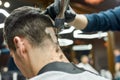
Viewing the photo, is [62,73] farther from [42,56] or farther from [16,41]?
[16,41]

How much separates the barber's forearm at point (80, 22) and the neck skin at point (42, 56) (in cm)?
37

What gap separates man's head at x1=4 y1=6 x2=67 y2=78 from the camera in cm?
123

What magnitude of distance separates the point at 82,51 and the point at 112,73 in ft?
1.95

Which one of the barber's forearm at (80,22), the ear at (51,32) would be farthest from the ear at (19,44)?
the barber's forearm at (80,22)

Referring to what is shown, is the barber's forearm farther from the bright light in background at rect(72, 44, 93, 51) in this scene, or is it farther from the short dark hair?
the bright light in background at rect(72, 44, 93, 51)

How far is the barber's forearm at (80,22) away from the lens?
5.21 feet

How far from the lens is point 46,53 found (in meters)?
1.23

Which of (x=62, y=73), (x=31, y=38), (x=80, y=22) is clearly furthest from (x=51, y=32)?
(x=80, y=22)

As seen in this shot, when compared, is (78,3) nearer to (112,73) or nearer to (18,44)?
(112,73)

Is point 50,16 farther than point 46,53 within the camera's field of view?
Yes

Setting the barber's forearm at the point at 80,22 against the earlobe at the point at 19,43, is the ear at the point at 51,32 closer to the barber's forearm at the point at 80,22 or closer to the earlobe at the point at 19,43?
the earlobe at the point at 19,43

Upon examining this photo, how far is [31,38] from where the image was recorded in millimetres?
1238

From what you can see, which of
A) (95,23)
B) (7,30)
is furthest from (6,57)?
(7,30)

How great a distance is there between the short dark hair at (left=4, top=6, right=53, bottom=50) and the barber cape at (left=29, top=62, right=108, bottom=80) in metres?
0.14
